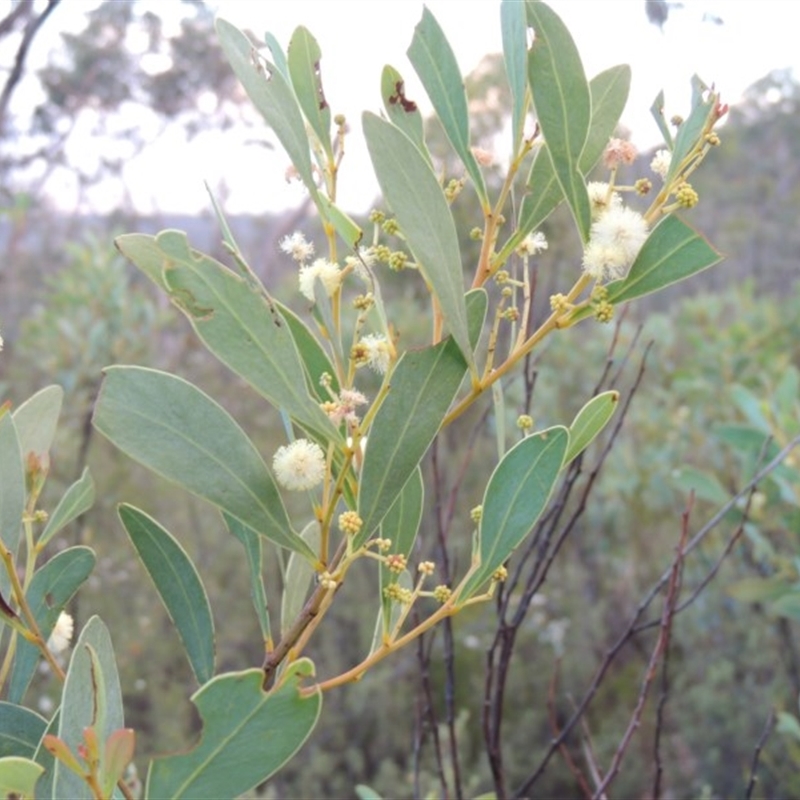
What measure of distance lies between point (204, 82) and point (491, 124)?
4.28m

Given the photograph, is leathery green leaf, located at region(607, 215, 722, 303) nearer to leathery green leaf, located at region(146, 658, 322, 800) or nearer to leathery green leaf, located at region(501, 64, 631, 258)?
leathery green leaf, located at region(501, 64, 631, 258)

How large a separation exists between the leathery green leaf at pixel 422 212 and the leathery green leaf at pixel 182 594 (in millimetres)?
240

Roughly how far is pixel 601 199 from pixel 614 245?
2.4 inches

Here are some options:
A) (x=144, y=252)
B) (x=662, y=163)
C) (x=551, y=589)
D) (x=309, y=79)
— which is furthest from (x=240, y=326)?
(x=551, y=589)

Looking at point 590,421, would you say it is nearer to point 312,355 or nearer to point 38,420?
point 312,355

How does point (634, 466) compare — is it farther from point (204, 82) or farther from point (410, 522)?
point (204, 82)

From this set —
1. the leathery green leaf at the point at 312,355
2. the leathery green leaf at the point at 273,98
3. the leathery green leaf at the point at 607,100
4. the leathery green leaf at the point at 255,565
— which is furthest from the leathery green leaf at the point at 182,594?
the leathery green leaf at the point at 607,100

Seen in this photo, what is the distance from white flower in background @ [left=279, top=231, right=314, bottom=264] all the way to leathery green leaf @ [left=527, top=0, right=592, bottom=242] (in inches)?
6.5

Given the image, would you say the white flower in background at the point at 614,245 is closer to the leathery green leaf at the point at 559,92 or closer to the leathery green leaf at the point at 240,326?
the leathery green leaf at the point at 559,92

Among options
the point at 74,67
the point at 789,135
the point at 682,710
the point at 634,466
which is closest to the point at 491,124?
the point at 634,466

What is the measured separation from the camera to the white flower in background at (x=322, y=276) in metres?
0.63

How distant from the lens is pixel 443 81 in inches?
26.3

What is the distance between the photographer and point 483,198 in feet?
2.18

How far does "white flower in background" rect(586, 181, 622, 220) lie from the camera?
66 cm
